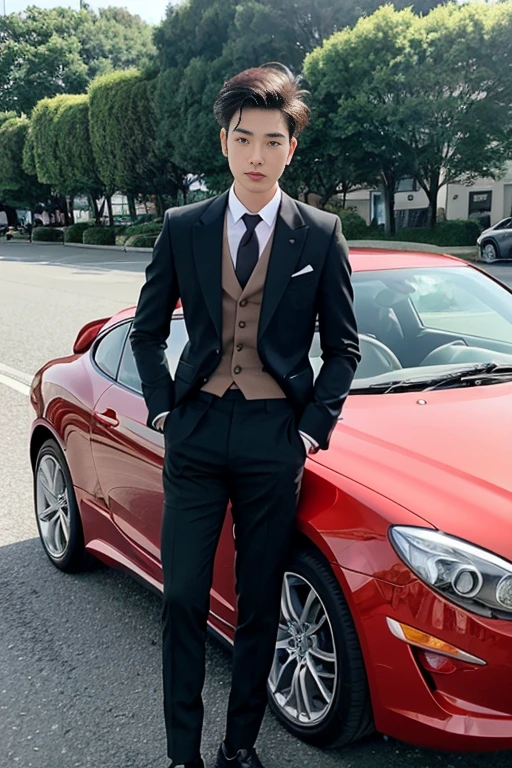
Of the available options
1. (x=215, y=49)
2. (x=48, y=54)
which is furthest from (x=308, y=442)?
(x=48, y=54)

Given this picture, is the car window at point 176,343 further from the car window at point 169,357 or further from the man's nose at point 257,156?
the man's nose at point 257,156

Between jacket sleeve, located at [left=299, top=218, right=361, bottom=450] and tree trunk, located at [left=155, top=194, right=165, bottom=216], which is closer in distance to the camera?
jacket sleeve, located at [left=299, top=218, right=361, bottom=450]

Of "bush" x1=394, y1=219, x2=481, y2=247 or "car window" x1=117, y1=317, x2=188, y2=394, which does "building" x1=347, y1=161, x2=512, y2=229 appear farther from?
"car window" x1=117, y1=317, x2=188, y2=394

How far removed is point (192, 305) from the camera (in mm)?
2264

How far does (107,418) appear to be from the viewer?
3525 mm

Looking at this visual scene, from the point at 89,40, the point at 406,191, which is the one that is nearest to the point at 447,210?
the point at 406,191

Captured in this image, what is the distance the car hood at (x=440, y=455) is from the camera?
2232mm

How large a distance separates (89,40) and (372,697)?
71.9 metres

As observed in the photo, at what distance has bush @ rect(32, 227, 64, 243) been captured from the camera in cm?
5388

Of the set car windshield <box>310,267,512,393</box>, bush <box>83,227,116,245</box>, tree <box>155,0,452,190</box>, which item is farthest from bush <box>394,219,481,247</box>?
car windshield <box>310,267,512,393</box>

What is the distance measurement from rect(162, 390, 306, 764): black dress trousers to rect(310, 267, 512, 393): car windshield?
103 centimetres

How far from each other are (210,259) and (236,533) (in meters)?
0.78

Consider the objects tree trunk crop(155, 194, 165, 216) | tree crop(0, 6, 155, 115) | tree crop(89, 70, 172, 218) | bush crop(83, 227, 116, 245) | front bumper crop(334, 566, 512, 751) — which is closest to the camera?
front bumper crop(334, 566, 512, 751)

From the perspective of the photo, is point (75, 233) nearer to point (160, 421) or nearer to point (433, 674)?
point (160, 421)
